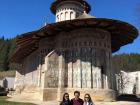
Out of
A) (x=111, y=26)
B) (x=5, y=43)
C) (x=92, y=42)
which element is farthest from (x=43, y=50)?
(x=5, y=43)

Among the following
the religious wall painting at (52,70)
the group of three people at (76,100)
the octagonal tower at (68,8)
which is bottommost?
the group of three people at (76,100)

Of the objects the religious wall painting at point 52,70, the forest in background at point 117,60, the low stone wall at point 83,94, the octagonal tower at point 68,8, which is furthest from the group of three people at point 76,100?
the forest in background at point 117,60

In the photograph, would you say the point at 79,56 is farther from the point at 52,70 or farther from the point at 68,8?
the point at 68,8

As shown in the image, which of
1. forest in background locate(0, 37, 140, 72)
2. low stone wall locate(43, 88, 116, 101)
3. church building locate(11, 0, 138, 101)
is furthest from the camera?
forest in background locate(0, 37, 140, 72)

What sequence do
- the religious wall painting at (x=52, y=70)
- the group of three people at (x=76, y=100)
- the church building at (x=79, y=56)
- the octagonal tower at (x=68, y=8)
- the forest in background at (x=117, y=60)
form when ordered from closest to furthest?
the group of three people at (x=76, y=100) < the church building at (x=79, y=56) < the religious wall painting at (x=52, y=70) < the octagonal tower at (x=68, y=8) < the forest in background at (x=117, y=60)

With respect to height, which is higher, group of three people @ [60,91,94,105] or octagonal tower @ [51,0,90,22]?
octagonal tower @ [51,0,90,22]

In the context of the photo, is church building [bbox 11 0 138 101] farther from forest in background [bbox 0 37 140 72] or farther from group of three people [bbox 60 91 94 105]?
forest in background [bbox 0 37 140 72]

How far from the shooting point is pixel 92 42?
2150 cm

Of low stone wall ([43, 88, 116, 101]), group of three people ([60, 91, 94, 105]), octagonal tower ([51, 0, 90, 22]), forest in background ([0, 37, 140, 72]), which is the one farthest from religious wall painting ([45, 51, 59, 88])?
forest in background ([0, 37, 140, 72])

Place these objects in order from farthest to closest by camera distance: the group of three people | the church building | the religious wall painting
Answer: the religious wall painting
the church building
the group of three people

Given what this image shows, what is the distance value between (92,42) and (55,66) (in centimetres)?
357

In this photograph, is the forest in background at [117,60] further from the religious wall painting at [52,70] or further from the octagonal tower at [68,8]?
the religious wall painting at [52,70]

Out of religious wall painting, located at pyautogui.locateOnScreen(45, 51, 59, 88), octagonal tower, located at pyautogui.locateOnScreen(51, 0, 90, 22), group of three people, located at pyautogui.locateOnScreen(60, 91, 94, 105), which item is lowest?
group of three people, located at pyautogui.locateOnScreen(60, 91, 94, 105)

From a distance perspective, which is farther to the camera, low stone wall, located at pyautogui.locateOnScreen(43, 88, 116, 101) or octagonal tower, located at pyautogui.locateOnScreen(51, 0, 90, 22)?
octagonal tower, located at pyautogui.locateOnScreen(51, 0, 90, 22)
